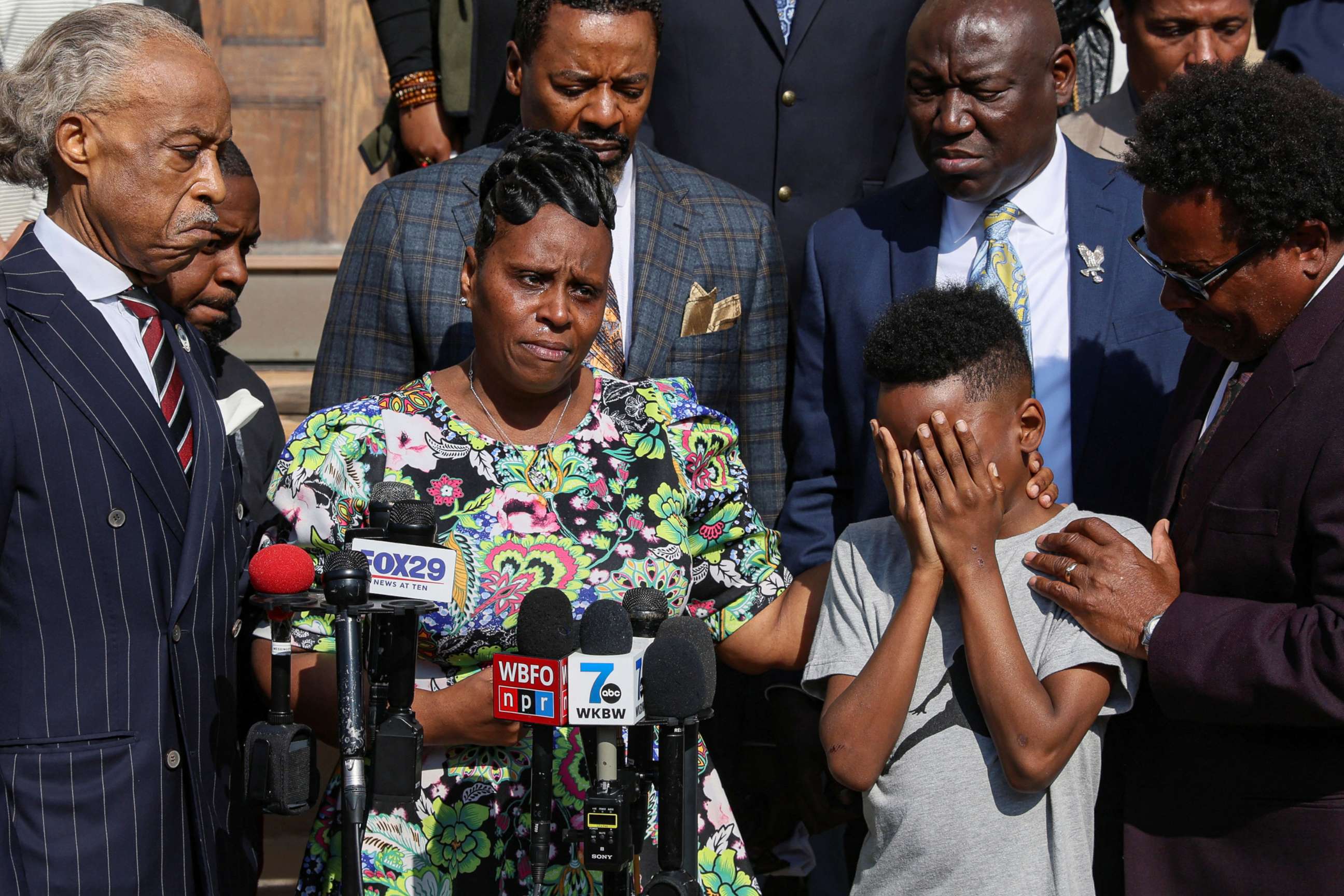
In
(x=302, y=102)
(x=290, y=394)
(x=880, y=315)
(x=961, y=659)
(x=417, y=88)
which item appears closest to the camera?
(x=961, y=659)

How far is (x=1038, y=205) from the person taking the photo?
3832 mm

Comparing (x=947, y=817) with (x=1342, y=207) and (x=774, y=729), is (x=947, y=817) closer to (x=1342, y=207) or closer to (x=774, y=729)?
(x=774, y=729)

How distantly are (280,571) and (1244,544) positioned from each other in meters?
1.76

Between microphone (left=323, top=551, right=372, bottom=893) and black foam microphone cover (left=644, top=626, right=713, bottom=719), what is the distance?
0.43 meters

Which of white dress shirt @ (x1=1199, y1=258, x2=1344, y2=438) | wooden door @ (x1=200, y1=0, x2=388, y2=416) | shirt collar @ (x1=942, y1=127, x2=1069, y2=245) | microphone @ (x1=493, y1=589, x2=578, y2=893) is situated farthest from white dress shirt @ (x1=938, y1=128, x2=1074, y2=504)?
wooden door @ (x1=200, y1=0, x2=388, y2=416)

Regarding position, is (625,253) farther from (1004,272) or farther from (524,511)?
(524,511)

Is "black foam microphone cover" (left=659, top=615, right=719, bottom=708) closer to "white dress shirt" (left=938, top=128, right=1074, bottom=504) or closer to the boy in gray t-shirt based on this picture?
the boy in gray t-shirt

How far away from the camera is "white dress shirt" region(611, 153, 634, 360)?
398 cm

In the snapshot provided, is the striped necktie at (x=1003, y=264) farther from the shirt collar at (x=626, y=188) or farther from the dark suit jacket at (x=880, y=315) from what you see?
the shirt collar at (x=626, y=188)

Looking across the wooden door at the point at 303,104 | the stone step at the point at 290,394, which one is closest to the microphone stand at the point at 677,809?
the stone step at the point at 290,394

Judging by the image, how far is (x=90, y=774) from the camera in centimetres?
268

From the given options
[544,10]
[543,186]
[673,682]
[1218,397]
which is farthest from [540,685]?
[544,10]

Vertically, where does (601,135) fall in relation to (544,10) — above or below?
below

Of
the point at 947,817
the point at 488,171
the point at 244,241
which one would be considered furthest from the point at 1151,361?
the point at 244,241
